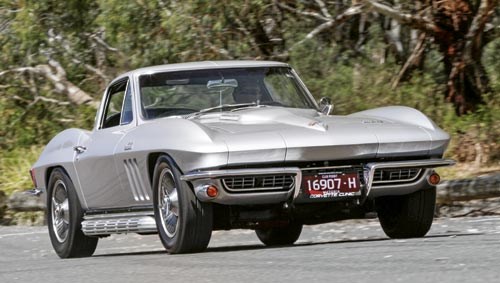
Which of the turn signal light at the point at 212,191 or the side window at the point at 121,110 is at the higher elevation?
the turn signal light at the point at 212,191

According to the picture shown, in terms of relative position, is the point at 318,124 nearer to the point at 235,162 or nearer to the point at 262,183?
the point at 262,183

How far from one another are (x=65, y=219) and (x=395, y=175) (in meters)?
3.03

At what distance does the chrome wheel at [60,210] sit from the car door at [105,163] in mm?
400

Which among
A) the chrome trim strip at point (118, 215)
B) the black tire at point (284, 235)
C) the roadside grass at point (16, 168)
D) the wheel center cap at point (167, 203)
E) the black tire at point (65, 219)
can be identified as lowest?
the roadside grass at point (16, 168)

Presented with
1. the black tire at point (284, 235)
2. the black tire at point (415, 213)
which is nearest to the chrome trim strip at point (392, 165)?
the black tire at point (415, 213)

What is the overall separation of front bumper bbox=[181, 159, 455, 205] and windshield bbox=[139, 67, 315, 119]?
1.37 metres

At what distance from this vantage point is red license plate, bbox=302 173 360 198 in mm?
7871

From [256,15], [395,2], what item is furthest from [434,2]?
[256,15]

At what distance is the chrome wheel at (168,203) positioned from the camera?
315 inches

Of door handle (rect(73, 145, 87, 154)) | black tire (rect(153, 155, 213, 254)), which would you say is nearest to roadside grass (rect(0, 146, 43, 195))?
door handle (rect(73, 145, 87, 154))

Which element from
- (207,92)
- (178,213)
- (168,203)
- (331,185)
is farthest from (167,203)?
(207,92)

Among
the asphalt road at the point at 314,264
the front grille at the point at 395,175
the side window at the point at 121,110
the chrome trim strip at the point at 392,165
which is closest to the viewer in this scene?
the asphalt road at the point at 314,264

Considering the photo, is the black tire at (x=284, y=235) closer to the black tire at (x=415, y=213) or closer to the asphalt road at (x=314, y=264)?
the asphalt road at (x=314, y=264)

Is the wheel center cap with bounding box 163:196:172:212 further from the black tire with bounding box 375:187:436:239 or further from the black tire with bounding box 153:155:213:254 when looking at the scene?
the black tire with bounding box 375:187:436:239
